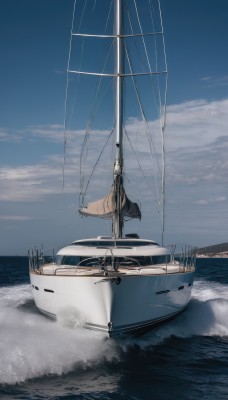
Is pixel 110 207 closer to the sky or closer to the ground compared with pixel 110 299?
closer to the sky

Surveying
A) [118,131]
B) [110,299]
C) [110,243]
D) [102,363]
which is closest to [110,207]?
[110,243]

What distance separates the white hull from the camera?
12.1 m

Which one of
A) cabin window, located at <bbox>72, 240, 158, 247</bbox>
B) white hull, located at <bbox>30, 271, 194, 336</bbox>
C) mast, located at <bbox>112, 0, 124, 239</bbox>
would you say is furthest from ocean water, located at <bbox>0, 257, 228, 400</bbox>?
mast, located at <bbox>112, 0, 124, 239</bbox>

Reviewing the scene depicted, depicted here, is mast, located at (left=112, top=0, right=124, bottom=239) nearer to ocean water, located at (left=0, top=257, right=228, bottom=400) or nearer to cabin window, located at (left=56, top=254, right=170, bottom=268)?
cabin window, located at (left=56, top=254, right=170, bottom=268)

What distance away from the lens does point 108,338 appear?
1254 cm

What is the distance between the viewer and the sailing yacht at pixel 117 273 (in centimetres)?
1222

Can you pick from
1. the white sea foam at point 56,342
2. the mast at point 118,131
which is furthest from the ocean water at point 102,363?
the mast at point 118,131

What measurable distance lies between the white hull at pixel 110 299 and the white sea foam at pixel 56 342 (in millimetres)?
423

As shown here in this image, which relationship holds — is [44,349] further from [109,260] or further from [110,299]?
[109,260]

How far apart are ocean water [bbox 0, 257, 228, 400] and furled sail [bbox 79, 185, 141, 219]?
15.5 feet

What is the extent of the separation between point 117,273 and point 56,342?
8.31 feet

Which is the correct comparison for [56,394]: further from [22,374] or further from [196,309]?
[196,309]

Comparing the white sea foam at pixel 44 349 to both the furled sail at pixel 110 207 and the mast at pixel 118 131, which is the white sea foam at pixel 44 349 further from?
the furled sail at pixel 110 207

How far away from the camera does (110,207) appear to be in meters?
17.3
